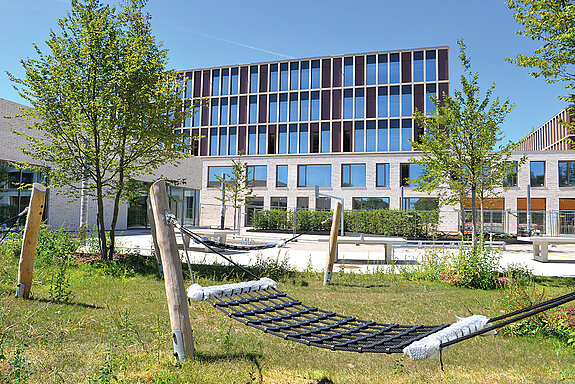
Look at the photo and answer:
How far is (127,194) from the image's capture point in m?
10.6

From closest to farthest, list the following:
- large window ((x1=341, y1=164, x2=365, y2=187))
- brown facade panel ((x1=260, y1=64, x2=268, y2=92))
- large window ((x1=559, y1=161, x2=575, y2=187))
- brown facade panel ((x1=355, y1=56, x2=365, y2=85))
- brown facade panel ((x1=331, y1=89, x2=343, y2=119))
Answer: large window ((x1=559, y1=161, x2=575, y2=187)), large window ((x1=341, y1=164, x2=365, y2=187)), brown facade panel ((x1=355, y1=56, x2=365, y2=85)), brown facade panel ((x1=331, y1=89, x2=343, y2=119)), brown facade panel ((x1=260, y1=64, x2=268, y2=92))

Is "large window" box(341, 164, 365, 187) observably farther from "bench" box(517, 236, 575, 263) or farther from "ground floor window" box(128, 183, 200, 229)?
"bench" box(517, 236, 575, 263)

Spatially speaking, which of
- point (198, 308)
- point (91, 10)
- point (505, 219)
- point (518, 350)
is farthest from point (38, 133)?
point (505, 219)

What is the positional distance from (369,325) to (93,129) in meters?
8.45

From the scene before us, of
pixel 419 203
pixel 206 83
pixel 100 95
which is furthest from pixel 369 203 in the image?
pixel 100 95

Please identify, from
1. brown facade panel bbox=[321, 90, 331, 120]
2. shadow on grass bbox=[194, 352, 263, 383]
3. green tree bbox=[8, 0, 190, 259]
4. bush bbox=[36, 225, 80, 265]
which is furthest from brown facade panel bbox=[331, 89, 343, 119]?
shadow on grass bbox=[194, 352, 263, 383]

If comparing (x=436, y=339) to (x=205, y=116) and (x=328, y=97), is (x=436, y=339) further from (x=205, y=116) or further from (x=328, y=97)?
(x=205, y=116)

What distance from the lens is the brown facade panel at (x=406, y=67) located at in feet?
125

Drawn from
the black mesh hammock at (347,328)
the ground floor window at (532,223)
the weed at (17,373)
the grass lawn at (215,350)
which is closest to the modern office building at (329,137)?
the ground floor window at (532,223)

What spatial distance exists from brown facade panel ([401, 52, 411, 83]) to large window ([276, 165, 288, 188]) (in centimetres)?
1382

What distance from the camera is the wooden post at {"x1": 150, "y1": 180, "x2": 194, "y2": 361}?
3.80 m

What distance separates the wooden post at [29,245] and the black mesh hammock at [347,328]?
357 cm

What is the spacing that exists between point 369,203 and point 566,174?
1607cm

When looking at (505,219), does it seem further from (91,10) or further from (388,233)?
(91,10)
